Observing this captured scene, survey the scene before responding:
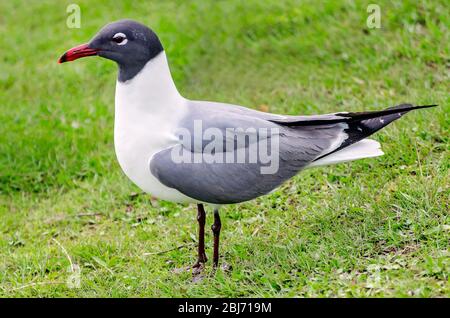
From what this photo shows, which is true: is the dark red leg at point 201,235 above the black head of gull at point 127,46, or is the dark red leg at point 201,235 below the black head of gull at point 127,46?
below

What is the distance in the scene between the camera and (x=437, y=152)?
5.32m

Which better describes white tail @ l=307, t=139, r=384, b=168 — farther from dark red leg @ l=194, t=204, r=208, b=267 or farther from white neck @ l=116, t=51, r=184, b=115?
white neck @ l=116, t=51, r=184, b=115

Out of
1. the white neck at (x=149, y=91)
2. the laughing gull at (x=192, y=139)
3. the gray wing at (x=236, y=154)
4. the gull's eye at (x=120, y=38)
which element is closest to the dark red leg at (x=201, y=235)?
the laughing gull at (x=192, y=139)

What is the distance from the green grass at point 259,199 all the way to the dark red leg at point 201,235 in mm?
116

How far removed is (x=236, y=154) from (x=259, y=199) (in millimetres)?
1170

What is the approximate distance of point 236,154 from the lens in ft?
14.3

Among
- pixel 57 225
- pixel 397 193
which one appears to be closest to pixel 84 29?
pixel 57 225

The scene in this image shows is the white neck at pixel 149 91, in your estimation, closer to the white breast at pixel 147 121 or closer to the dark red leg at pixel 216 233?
the white breast at pixel 147 121

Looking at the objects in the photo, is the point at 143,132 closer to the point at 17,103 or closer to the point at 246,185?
the point at 246,185

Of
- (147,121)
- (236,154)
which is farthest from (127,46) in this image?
(236,154)

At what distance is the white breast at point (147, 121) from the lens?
169 inches

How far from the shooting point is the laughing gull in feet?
14.1

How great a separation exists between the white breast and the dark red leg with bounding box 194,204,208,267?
0.30 meters
